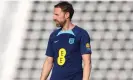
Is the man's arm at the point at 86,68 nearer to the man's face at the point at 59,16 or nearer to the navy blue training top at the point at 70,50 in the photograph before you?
the navy blue training top at the point at 70,50

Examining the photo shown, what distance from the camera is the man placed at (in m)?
4.33

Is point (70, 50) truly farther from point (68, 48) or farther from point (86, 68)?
point (86, 68)

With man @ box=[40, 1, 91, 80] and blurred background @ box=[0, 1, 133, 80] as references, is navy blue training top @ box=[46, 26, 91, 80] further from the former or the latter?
blurred background @ box=[0, 1, 133, 80]

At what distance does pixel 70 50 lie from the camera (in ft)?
14.2

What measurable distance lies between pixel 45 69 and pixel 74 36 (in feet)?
1.38

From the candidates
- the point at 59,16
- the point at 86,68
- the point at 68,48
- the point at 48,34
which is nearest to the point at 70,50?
the point at 68,48

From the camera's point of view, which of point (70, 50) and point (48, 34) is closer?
point (70, 50)

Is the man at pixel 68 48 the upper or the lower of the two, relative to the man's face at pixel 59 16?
lower

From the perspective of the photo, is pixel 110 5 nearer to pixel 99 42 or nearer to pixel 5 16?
pixel 99 42

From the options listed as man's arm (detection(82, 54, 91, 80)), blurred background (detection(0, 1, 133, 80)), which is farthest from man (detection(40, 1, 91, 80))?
blurred background (detection(0, 1, 133, 80))

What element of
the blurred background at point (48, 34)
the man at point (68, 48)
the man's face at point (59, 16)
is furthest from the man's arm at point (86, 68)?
the blurred background at point (48, 34)

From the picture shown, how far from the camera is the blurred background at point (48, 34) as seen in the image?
9.47 m

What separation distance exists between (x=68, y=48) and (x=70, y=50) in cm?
2

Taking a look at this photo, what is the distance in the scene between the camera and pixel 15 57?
9.62m
